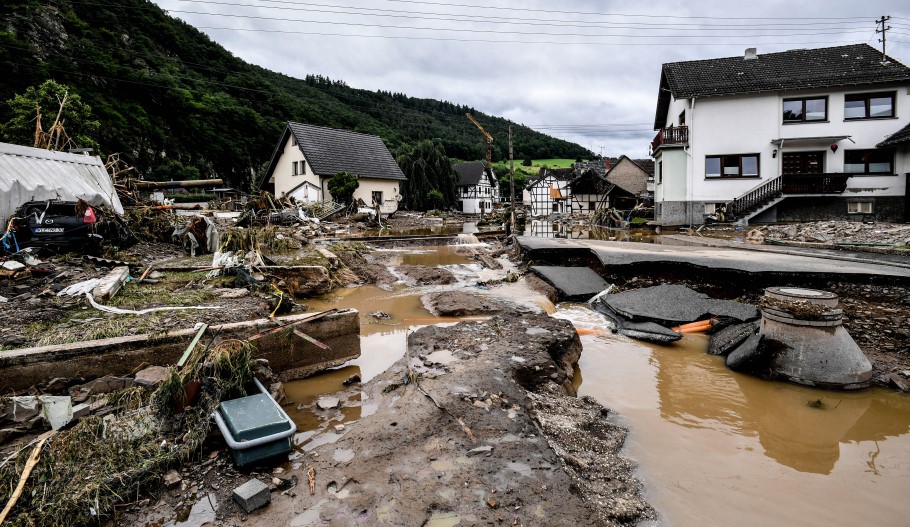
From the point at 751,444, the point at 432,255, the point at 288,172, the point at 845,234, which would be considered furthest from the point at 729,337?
the point at 288,172

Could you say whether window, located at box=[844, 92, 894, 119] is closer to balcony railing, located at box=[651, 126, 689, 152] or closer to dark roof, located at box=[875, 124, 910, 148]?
dark roof, located at box=[875, 124, 910, 148]

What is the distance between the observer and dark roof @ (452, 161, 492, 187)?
69250mm

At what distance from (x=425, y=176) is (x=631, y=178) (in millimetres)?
22978

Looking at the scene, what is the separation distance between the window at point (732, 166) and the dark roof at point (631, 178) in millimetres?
23687

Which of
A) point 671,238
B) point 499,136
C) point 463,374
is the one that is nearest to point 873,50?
point 671,238

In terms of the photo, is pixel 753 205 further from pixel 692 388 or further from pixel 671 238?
pixel 692 388

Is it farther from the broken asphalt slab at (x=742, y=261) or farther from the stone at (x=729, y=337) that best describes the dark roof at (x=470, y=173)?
the stone at (x=729, y=337)

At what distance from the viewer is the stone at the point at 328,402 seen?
4.80m

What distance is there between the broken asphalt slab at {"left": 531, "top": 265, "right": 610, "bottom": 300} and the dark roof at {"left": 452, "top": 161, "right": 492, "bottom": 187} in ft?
190

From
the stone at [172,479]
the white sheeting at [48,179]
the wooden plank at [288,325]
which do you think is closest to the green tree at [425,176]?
the white sheeting at [48,179]

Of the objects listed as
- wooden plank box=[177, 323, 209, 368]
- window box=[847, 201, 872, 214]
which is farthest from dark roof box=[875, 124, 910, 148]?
wooden plank box=[177, 323, 209, 368]

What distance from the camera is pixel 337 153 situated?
3738 centimetres

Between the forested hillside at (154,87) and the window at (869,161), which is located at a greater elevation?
the forested hillside at (154,87)

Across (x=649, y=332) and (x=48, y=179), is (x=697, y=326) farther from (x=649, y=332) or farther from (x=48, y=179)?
(x=48, y=179)
